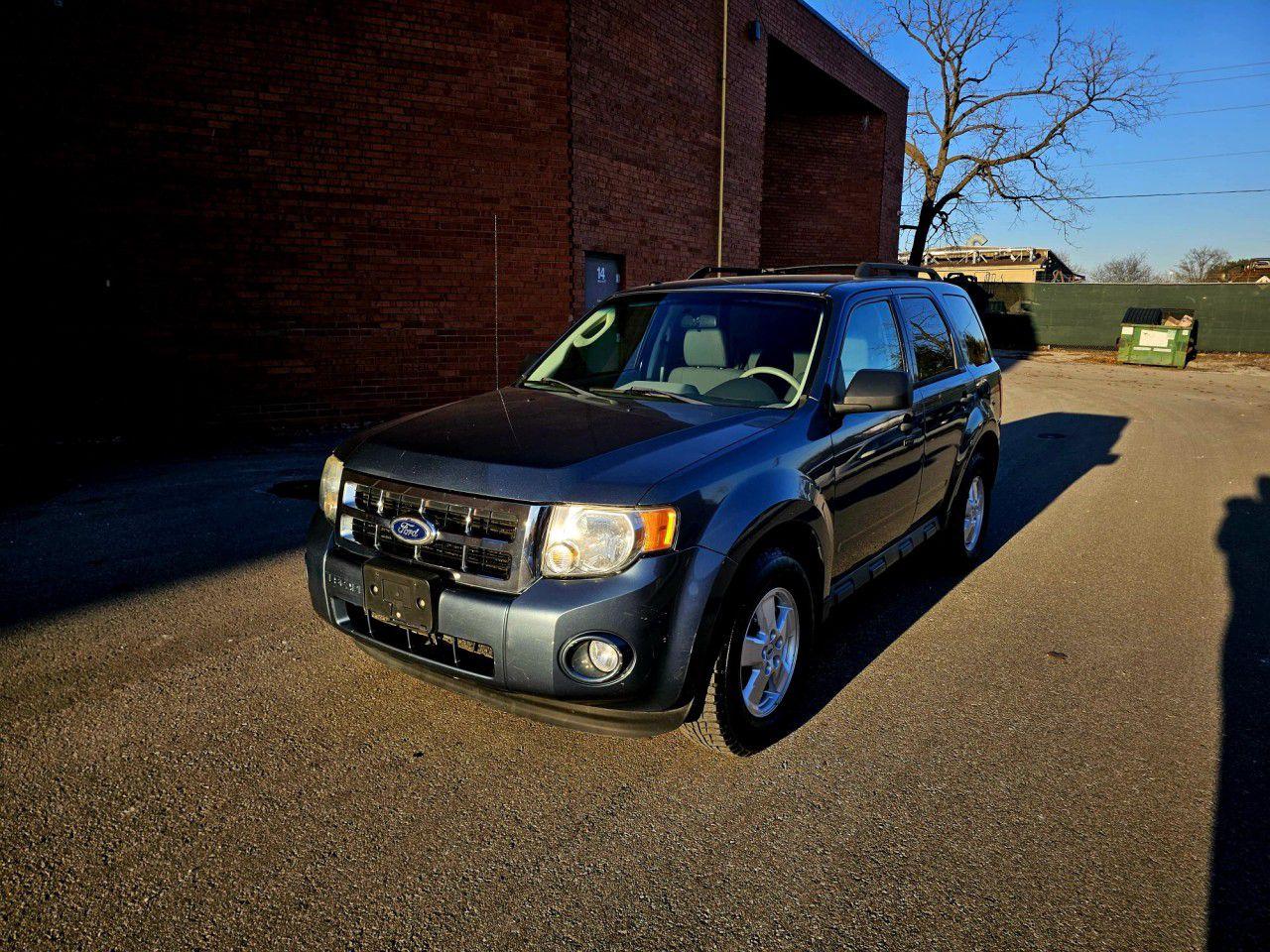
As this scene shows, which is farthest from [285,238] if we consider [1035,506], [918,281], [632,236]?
[1035,506]

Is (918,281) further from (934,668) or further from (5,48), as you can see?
(5,48)

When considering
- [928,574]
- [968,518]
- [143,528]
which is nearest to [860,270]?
[968,518]

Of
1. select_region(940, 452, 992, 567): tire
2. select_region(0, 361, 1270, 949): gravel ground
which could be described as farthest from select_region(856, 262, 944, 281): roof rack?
select_region(0, 361, 1270, 949): gravel ground

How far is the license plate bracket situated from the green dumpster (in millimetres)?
26873

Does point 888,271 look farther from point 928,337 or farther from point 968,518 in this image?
point 968,518

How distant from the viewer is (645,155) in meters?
13.2

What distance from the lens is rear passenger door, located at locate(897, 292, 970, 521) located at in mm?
4605

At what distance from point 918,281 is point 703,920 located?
3945 mm

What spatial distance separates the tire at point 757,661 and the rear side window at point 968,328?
284 cm

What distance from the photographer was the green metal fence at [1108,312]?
27.4 metres

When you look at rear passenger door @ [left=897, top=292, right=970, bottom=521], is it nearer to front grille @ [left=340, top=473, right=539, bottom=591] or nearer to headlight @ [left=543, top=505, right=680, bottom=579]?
headlight @ [left=543, top=505, right=680, bottom=579]

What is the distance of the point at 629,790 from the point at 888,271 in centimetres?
374

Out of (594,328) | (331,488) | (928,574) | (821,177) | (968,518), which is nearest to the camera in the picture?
(331,488)

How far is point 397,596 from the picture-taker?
2859mm
